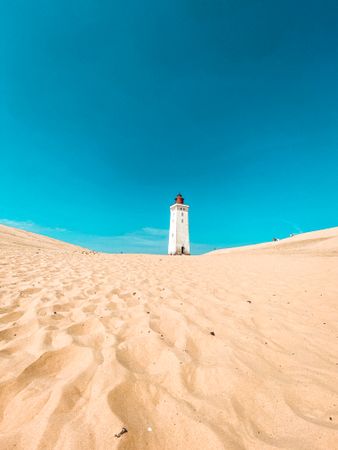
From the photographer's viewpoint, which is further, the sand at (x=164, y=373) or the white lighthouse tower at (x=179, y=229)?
the white lighthouse tower at (x=179, y=229)

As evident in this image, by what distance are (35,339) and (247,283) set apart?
5.48 meters

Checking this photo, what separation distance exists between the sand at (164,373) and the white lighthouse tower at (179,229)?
32.9 m

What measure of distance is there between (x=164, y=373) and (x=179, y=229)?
3571cm

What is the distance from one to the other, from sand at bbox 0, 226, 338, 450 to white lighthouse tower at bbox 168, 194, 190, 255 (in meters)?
32.9

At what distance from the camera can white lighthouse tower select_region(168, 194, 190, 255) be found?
37.6 metres

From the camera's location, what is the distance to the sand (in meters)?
1.61

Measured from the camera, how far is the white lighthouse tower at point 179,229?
3756 centimetres

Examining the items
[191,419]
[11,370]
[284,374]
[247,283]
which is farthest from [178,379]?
[247,283]

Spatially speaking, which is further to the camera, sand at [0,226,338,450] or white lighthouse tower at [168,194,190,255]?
white lighthouse tower at [168,194,190,255]

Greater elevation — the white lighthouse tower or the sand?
the white lighthouse tower

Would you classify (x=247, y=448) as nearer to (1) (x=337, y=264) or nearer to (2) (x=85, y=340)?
(2) (x=85, y=340)

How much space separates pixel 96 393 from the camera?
6.31 feet

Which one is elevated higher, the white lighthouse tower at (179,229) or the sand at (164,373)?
the white lighthouse tower at (179,229)

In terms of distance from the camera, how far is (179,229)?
37969 millimetres
